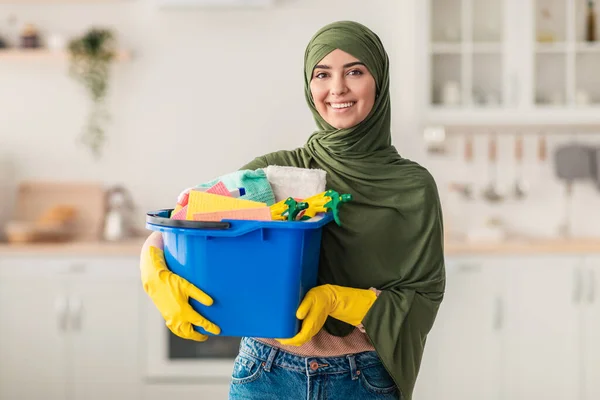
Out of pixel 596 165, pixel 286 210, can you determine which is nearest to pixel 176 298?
pixel 286 210

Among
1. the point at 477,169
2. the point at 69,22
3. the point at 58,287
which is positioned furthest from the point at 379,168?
the point at 69,22

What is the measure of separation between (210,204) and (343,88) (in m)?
0.35

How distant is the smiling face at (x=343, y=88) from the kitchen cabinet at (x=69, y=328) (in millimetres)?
2313

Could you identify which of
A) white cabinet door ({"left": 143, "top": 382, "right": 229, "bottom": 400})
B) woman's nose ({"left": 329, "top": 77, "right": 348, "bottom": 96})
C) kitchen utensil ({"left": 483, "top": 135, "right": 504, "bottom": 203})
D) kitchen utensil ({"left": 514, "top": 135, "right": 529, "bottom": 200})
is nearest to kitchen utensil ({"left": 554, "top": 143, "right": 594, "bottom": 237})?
kitchen utensil ({"left": 514, "top": 135, "right": 529, "bottom": 200})

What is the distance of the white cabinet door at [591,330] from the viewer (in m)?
3.57

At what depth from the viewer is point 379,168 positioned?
4.93 ft

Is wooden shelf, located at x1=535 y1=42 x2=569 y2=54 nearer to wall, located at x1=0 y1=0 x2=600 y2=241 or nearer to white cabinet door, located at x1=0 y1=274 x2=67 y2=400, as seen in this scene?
wall, located at x1=0 y1=0 x2=600 y2=241

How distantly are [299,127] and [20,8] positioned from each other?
1555mm

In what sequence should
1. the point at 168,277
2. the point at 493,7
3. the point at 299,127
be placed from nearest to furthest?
the point at 168,277
the point at 493,7
the point at 299,127

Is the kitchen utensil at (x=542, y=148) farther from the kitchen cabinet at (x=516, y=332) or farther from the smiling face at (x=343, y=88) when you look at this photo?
the smiling face at (x=343, y=88)

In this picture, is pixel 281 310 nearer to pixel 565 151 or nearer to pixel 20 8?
pixel 565 151

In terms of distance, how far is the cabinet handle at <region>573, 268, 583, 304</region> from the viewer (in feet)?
11.7

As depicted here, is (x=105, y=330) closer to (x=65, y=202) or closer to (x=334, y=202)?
(x=65, y=202)

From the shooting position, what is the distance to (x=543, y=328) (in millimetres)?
3600
